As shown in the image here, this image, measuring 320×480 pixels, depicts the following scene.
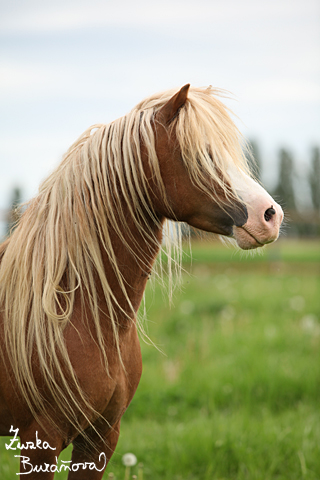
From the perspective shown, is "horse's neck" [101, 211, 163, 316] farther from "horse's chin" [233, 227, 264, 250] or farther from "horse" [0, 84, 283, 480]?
"horse's chin" [233, 227, 264, 250]

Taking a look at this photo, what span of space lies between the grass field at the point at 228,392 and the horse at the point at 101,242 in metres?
0.27

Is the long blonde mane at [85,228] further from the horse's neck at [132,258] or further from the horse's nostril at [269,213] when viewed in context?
the horse's nostril at [269,213]

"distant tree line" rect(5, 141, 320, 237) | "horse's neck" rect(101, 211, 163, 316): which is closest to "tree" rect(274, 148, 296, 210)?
"distant tree line" rect(5, 141, 320, 237)

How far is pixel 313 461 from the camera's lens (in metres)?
3.04

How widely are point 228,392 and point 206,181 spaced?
330cm

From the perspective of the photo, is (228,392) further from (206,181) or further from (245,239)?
(206,181)

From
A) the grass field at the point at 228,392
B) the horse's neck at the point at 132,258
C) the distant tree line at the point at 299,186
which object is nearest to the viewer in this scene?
the horse's neck at the point at 132,258

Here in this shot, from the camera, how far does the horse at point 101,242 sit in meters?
1.61

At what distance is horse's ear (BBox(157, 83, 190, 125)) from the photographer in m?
1.57

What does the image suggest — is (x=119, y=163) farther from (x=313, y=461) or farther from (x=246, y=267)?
(x=246, y=267)

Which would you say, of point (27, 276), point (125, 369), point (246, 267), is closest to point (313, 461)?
point (125, 369)

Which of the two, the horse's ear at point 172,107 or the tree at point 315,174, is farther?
the tree at point 315,174

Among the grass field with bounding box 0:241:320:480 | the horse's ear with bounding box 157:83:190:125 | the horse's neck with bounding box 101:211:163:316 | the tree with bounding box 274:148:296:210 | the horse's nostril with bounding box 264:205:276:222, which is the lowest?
the grass field with bounding box 0:241:320:480

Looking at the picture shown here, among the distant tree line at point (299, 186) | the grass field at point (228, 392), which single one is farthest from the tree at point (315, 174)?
the grass field at point (228, 392)
